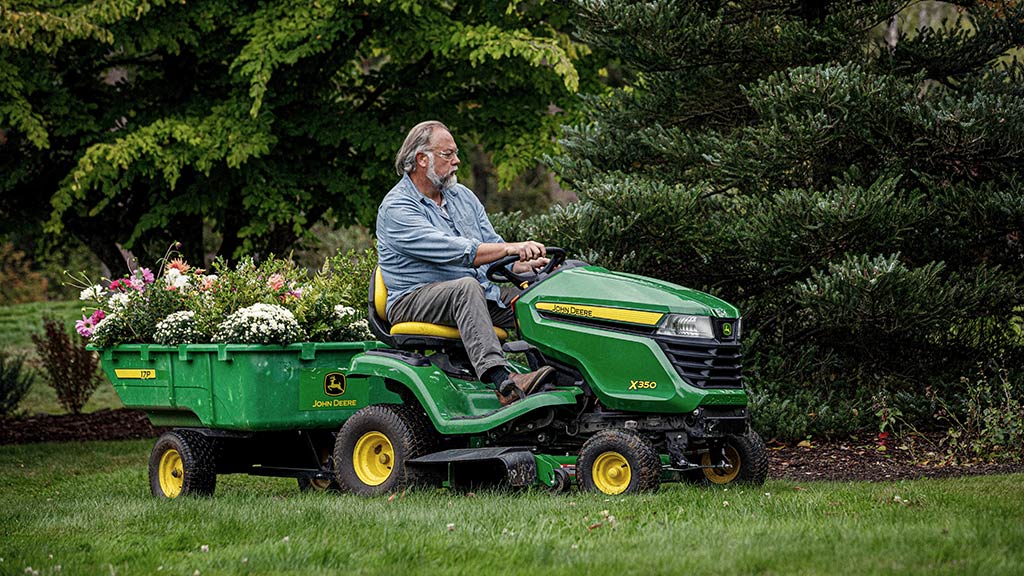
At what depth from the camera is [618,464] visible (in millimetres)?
5855

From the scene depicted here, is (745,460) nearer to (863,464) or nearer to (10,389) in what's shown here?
(863,464)

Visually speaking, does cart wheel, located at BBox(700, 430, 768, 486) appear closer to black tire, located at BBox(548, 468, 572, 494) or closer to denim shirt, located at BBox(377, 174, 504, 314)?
black tire, located at BBox(548, 468, 572, 494)

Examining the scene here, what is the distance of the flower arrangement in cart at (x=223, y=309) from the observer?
6.71m

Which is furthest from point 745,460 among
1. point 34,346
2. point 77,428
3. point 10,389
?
point 34,346

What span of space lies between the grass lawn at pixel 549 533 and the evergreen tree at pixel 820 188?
6.31ft

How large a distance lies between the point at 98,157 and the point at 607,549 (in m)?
8.10

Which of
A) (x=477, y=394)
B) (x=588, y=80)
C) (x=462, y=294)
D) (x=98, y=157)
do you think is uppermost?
(x=588, y=80)

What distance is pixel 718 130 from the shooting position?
9531 millimetres

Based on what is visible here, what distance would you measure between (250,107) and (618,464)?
677 cm

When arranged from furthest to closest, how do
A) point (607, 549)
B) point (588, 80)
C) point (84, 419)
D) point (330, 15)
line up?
1. point (84, 419)
2. point (588, 80)
3. point (330, 15)
4. point (607, 549)

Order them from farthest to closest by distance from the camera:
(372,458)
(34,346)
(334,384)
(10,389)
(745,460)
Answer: (34,346) < (10,389) < (334,384) < (372,458) < (745,460)

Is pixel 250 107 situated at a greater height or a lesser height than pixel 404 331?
greater

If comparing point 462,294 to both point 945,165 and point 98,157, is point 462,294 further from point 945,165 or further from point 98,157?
point 98,157

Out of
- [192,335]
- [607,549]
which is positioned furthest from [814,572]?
[192,335]
